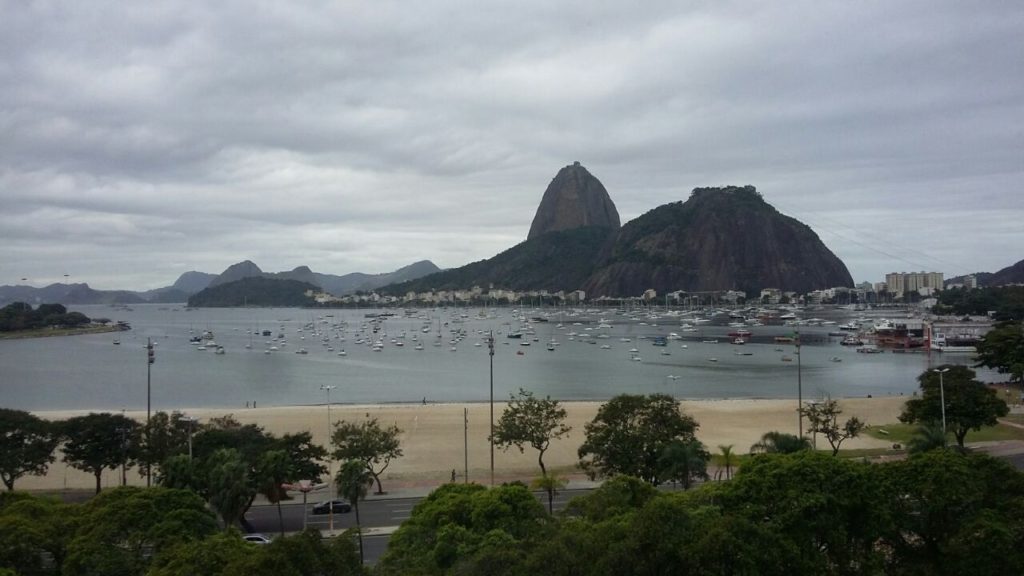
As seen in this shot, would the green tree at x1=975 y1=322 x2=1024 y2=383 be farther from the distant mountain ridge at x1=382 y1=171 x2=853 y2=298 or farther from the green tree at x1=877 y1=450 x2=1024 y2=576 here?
the distant mountain ridge at x1=382 y1=171 x2=853 y2=298

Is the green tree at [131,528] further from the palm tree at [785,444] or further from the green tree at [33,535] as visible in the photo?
the palm tree at [785,444]

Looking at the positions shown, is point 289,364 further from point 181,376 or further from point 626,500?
point 626,500

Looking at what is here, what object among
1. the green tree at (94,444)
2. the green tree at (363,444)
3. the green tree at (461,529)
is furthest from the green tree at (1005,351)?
the green tree at (94,444)

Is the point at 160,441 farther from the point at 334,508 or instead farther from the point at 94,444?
the point at 334,508

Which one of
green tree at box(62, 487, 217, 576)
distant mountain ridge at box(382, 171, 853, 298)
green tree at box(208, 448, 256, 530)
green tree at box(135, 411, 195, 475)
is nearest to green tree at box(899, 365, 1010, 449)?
green tree at box(208, 448, 256, 530)

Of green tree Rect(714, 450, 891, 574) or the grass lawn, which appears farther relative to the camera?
the grass lawn

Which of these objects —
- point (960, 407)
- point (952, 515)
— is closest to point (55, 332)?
point (960, 407)
